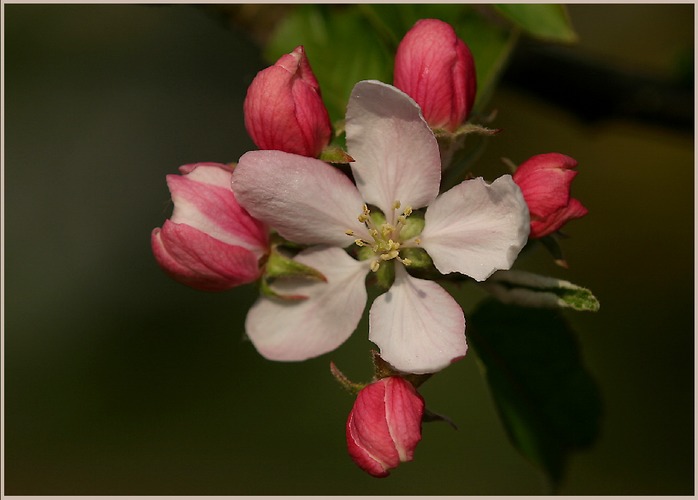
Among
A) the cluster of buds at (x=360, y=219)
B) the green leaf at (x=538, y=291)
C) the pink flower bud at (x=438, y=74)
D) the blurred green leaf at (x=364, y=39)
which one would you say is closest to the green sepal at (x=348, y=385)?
the cluster of buds at (x=360, y=219)

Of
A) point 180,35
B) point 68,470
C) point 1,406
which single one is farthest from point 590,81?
point 68,470

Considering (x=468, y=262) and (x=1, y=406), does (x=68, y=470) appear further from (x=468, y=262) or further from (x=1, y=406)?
(x=468, y=262)

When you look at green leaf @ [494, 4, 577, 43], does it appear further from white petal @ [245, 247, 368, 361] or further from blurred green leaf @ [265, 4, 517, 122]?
white petal @ [245, 247, 368, 361]

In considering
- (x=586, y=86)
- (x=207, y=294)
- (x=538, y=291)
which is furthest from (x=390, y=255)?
(x=207, y=294)

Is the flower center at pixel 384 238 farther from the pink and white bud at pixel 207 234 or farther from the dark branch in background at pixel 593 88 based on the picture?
the dark branch in background at pixel 593 88

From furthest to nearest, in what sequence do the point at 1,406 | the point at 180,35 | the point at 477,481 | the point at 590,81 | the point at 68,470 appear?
the point at 180,35 < the point at 68,470 < the point at 477,481 < the point at 590,81 < the point at 1,406

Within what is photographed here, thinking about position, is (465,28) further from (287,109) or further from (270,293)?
(270,293)

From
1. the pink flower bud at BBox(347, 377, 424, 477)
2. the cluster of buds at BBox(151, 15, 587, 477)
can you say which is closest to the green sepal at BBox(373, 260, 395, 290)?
the cluster of buds at BBox(151, 15, 587, 477)
